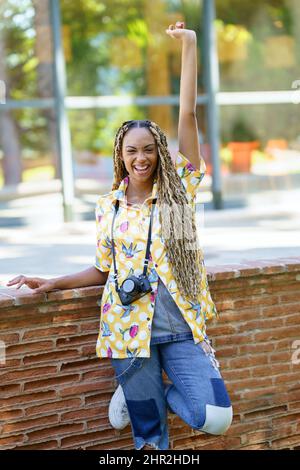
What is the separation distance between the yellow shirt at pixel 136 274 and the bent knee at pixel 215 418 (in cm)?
33

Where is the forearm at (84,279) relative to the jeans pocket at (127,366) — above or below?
above

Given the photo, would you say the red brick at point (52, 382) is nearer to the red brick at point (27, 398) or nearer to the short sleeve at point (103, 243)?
the red brick at point (27, 398)

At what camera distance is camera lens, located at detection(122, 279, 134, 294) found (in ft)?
12.9

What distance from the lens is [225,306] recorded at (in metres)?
5.06

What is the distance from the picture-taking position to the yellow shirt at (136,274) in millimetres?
3996

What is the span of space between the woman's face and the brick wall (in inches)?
31.6

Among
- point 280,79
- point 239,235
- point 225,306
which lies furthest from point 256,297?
point 280,79

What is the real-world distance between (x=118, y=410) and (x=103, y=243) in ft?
3.20

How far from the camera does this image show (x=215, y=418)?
398 centimetres
